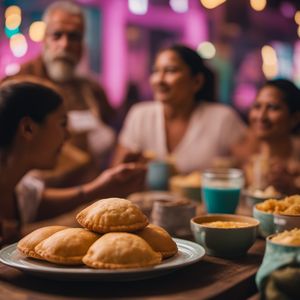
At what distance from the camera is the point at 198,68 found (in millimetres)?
3395

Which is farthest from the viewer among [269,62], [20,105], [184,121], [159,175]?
[269,62]

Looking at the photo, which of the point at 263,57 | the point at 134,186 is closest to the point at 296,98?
the point at 134,186

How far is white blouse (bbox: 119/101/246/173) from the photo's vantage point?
345 cm

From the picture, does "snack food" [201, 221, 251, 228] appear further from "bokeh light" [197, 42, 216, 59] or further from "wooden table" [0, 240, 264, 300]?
"bokeh light" [197, 42, 216, 59]

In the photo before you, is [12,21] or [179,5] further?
[179,5]

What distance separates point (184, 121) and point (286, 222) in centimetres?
224

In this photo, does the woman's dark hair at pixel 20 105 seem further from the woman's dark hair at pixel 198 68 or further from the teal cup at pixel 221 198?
the woman's dark hair at pixel 198 68

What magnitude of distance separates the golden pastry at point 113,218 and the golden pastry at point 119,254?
2.1 inches

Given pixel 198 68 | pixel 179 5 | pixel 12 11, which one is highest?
pixel 179 5

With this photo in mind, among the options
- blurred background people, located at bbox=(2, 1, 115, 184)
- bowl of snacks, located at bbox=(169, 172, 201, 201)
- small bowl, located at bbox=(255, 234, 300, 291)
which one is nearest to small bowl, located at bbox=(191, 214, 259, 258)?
small bowl, located at bbox=(255, 234, 300, 291)

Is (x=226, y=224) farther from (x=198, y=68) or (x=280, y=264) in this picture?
(x=198, y=68)

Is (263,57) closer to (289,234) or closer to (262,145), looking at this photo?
(262,145)

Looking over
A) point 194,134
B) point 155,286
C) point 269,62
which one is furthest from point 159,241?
point 269,62

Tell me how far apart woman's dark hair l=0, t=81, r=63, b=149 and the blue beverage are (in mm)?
683
